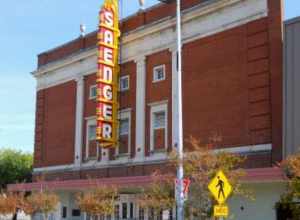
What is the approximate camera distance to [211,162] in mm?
21312

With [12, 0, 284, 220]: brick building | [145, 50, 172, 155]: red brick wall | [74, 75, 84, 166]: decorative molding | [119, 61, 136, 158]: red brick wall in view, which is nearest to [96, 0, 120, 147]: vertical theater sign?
[119, 61, 136, 158]: red brick wall

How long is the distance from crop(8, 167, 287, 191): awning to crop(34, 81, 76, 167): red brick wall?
2605 mm

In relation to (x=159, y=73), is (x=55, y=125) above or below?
below

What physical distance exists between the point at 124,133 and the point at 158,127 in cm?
320

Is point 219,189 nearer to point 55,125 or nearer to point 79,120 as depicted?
point 79,120

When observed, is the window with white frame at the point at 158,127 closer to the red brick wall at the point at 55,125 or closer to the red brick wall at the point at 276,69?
the red brick wall at the point at 276,69

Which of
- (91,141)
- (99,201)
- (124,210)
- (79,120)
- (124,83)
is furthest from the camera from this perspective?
(79,120)

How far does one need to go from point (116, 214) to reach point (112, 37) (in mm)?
11018

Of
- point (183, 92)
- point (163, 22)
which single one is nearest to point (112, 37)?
point (163, 22)

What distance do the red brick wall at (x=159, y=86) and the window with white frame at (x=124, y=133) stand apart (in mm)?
1871

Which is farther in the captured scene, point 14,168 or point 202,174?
point 14,168

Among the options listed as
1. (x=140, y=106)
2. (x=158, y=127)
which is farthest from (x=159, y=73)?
(x=158, y=127)

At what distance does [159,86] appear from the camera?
121 ft

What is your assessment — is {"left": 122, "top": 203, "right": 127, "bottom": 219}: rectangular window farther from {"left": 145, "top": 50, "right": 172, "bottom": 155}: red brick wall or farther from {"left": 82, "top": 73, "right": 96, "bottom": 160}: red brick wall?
{"left": 82, "top": 73, "right": 96, "bottom": 160}: red brick wall
